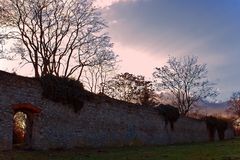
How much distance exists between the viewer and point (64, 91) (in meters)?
20.9

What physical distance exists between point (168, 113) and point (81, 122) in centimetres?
1129

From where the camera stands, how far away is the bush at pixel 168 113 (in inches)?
1232

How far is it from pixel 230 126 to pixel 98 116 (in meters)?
30.1

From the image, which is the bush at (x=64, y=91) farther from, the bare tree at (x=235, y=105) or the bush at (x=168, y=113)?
the bare tree at (x=235, y=105)

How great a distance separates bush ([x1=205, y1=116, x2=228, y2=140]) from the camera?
43.0 meters

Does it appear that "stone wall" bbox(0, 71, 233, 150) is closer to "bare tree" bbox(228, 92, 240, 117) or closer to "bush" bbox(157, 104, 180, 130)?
"bush" bbox(157, 104, 180, 130)

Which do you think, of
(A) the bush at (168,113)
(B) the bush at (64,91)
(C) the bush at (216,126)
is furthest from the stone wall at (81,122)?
(C) the bush at (216,126)

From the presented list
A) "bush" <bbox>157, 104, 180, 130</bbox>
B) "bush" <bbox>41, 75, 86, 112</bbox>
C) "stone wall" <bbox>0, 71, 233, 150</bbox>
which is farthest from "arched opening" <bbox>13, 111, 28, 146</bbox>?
"bush" <bbox>157, 104, 180, 130</bbox>

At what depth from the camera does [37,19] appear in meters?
36.6

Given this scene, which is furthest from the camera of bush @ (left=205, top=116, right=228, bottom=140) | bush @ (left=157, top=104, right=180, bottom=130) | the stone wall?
bush @ (left=205, top=116, right=228, bottom=140)

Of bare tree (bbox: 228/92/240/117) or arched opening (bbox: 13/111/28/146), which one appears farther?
bare tree (bbox: 228/92/240/117)

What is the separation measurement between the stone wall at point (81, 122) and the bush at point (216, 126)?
447 inches

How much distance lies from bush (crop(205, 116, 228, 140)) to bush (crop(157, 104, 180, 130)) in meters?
10.6

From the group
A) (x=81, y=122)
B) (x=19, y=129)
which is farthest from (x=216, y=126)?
(x=81, y=122)
